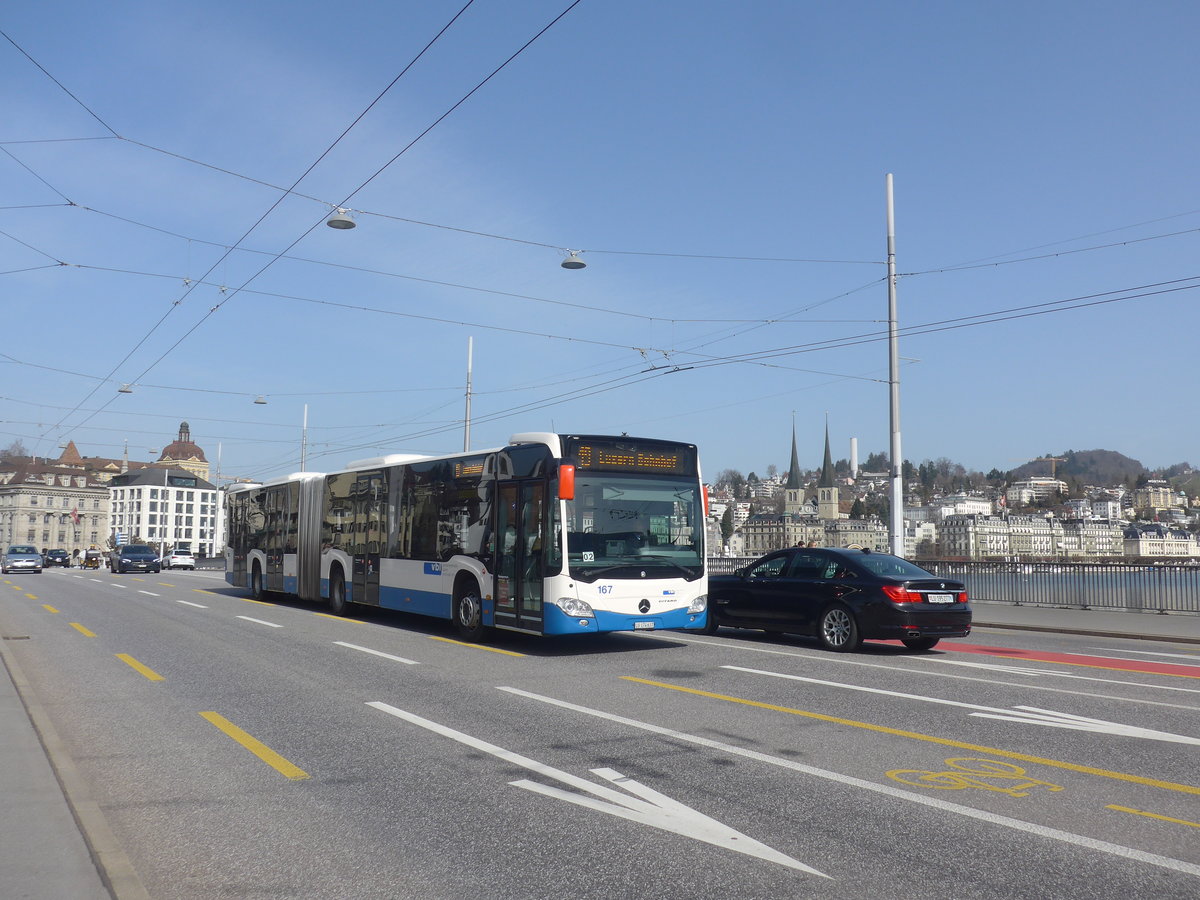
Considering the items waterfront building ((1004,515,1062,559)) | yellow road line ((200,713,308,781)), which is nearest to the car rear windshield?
yellow road line ((200,713,308,781))

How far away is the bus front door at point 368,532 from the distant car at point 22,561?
3571 centimetres

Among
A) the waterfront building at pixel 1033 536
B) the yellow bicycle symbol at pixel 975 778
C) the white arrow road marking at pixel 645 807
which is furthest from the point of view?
the waterfront building at pixel 1033 536

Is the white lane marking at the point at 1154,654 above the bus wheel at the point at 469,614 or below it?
below

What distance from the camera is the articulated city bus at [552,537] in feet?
45.9

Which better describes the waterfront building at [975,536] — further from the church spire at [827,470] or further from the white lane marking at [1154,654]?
the white lane marking at [1154,654]

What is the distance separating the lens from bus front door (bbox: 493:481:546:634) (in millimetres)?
14180

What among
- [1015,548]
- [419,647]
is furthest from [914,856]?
[1015,548]

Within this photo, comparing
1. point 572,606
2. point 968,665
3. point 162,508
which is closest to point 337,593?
point 572,606

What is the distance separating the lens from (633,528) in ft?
47.6

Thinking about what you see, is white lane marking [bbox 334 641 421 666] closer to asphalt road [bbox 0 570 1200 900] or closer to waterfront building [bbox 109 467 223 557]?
asphalt road [bbox 0 570 1200 900]

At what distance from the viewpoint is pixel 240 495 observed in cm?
2914

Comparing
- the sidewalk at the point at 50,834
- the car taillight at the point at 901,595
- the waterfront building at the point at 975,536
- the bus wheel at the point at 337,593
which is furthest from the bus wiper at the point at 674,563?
the waterfront building at the point at 975,536

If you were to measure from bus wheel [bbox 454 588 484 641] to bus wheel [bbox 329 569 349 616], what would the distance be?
5.84 metres

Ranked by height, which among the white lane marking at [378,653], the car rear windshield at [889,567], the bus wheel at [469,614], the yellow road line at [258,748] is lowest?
the white lane marking at [378,653]
